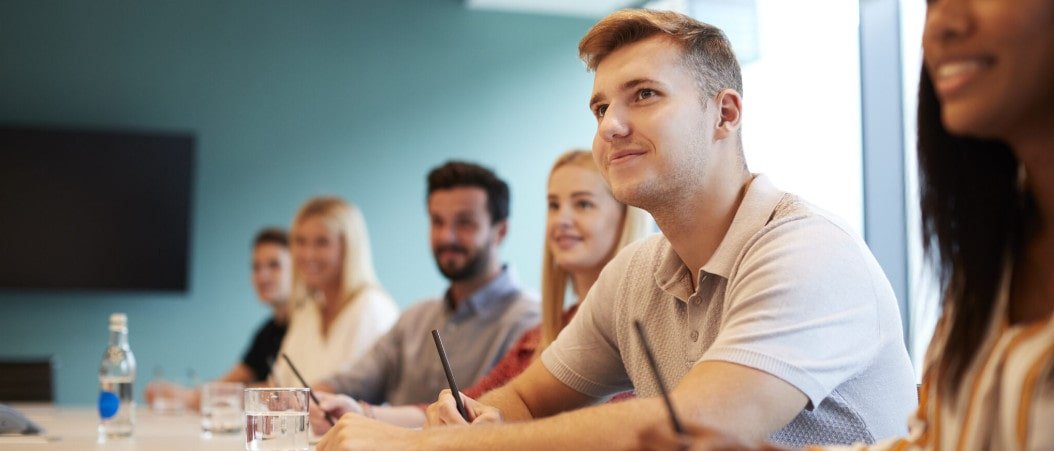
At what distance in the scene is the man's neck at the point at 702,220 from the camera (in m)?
1.82

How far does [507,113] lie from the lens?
6.64 m

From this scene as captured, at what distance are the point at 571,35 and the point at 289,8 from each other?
1.65 meters

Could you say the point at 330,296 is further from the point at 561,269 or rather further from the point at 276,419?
the point at 276,419

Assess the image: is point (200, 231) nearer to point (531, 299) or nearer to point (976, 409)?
point (531, 299)

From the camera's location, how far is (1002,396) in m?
1.05

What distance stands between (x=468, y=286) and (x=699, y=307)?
6.31ft

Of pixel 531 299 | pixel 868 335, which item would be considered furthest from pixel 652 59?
pixel 531 299

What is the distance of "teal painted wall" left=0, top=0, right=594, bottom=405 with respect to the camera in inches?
240

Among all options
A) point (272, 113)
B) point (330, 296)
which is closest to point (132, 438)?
point (330, 296)

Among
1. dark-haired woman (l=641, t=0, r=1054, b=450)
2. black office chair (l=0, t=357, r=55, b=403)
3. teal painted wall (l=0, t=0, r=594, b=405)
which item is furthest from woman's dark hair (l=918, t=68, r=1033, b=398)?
teal painted wall (l=0, t=0, r=594, b=405)

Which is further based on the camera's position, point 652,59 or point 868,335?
point 652,59

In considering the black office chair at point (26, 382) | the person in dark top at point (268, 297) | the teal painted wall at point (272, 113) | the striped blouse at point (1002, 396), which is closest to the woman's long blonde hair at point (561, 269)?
the striped blouse at point (1002, 396)

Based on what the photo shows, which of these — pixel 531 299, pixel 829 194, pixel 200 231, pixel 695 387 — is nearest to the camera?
pixel 695 387

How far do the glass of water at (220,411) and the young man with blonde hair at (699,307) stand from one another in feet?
2.96
